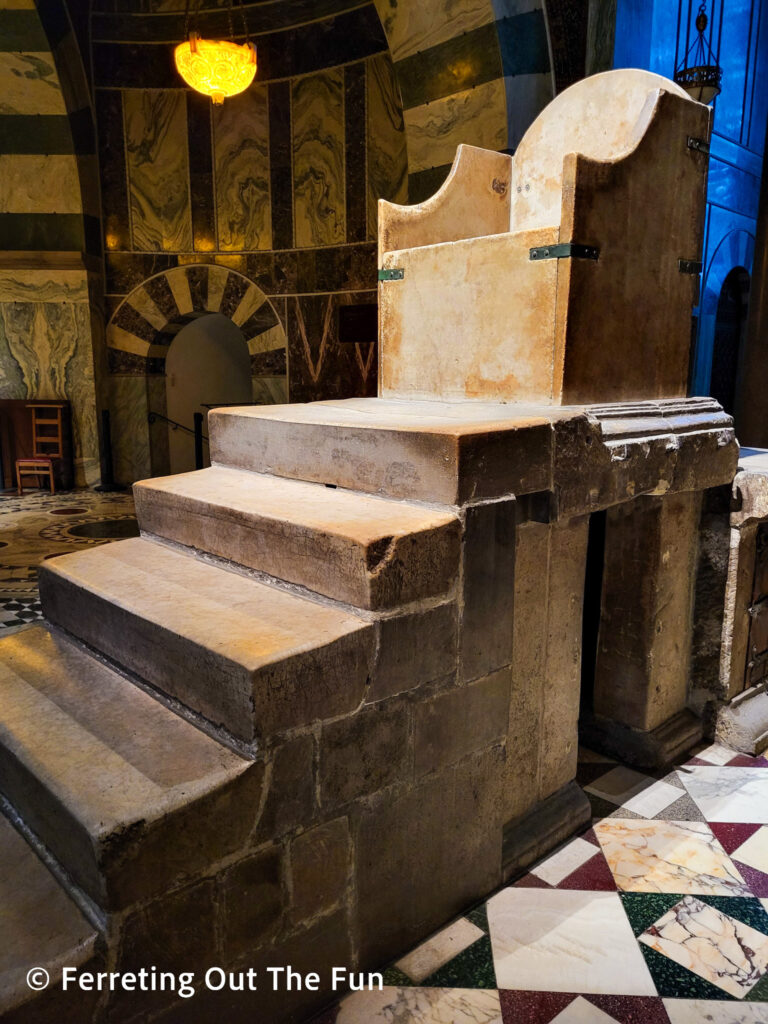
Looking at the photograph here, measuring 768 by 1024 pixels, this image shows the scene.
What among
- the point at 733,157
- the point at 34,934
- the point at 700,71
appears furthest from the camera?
the point at 733,157

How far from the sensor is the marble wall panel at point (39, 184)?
782cm

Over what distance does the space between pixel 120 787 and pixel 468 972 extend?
41.0 inches

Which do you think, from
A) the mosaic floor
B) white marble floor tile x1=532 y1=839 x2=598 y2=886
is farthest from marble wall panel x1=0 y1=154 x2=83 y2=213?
white marble floor tile x1=532 y1=839 x2=598 y2=886

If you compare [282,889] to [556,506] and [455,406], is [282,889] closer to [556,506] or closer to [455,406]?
[556,506]

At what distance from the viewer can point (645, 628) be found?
2740 mm

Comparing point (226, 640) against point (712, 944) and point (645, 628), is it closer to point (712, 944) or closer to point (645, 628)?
point (712, 944)

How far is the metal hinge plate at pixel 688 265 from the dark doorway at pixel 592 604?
3.27ft

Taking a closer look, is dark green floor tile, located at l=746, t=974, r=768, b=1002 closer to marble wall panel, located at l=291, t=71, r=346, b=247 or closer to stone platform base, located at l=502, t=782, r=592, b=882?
stone platform base, located at l=502, t=782, r=592, b=882

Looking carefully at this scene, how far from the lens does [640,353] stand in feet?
8.84

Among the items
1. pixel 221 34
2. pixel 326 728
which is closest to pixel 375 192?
pixel 221 34

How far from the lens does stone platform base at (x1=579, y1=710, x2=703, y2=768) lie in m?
2.78

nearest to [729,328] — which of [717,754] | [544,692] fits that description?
[717,754]

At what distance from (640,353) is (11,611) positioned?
363 cm

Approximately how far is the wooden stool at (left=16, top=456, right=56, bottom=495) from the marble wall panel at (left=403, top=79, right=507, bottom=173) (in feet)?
16.7
